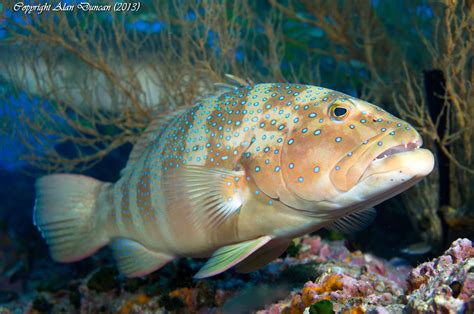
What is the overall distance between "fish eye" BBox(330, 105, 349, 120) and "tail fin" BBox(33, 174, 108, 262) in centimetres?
281

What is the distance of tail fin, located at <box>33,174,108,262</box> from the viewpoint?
4.15 m

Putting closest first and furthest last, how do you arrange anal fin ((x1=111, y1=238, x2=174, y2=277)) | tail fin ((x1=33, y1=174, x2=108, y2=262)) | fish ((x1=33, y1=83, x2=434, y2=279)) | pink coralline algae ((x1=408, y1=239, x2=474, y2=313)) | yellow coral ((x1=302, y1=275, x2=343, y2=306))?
pink coralline algae ((x1=408, y1=239, x2=474, y2=313)), fish ((x1=33, y1=83, x2=434, y2=279)), yellow coral ((x1=302, y1=275, x2=343, y2=306)), anal fin ((x1=111, y1=238, x2=174, y2=277)), tail fin ((x1=33, y1=174, x2=108, y2=262))

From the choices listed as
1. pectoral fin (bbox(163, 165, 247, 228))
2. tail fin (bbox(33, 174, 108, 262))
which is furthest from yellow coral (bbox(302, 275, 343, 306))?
tail fin (bbox(33, 174, 108, 262))

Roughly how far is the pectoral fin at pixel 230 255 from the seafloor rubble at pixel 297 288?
469mm

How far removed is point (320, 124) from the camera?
104 inches

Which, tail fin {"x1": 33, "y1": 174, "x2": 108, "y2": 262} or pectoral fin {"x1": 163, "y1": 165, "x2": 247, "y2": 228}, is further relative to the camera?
tail fin {"x1": 33, "y1": 174, "x2": 108, "y2": 262}

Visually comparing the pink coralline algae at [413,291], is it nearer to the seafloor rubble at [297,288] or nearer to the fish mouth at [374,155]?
the seafloor rubble at [297,288]

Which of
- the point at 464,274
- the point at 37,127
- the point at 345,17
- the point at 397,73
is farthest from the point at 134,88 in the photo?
the point at 464,274

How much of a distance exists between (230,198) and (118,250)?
1.67 m

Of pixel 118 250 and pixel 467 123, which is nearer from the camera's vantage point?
pixel 118 250

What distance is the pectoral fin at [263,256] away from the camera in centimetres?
318

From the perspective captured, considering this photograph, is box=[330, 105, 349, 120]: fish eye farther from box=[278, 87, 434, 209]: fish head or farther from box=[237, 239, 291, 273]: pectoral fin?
box=[237, 239, 291, 273]: pectoral fin

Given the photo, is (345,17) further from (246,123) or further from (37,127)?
(37,127)

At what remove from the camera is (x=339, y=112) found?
2605 millimetres
